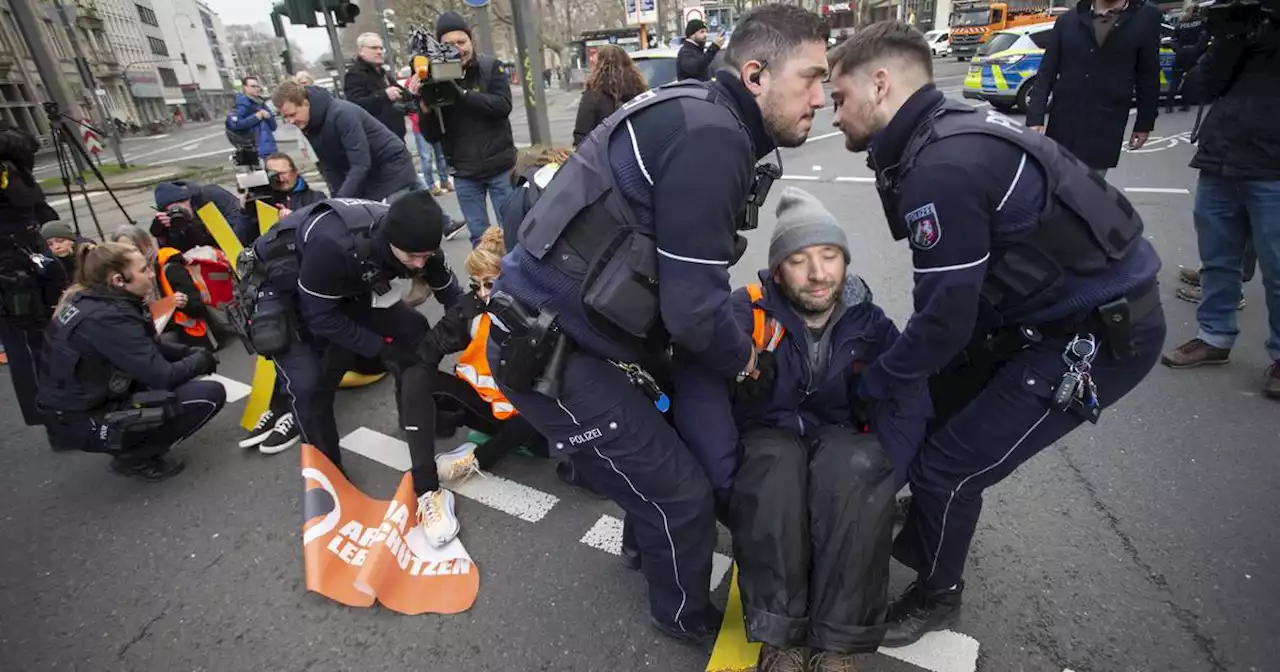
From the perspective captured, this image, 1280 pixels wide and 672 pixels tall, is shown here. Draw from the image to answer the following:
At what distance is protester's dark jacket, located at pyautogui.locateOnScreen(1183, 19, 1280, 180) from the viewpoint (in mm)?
2885

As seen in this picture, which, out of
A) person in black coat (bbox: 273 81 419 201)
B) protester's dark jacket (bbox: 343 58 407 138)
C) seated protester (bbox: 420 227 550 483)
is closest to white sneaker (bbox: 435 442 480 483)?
seated protester (bbox: 420 227 550 483)

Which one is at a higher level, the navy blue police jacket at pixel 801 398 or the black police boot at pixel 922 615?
the navy blue police jacket at pixel 801 398

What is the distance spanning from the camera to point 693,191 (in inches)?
56.2

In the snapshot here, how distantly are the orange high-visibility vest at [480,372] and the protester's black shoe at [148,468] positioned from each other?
5.21ft

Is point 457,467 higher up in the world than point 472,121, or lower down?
lower down

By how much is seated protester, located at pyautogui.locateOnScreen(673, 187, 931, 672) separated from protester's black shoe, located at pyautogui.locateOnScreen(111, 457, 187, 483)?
2.85 m

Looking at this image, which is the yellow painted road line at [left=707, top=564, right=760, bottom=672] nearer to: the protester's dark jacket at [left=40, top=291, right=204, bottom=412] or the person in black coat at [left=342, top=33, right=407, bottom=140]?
the protester's dark jacket at [left=40, top=291, right=204, bottom=412]

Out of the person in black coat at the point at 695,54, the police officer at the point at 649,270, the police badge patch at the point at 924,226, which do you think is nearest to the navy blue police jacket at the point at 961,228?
the police badge patch at the point at 924,226

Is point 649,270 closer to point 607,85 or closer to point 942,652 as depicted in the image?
point 942,652

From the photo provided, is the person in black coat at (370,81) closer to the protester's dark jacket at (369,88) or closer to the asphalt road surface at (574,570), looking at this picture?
the protester's dark jacket at (369,88)

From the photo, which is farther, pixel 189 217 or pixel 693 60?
pixel 693 60

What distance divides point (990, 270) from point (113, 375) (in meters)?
3.83

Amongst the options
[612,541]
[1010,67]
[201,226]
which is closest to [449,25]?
[201,226]

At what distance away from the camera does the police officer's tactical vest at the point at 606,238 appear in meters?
1.54
